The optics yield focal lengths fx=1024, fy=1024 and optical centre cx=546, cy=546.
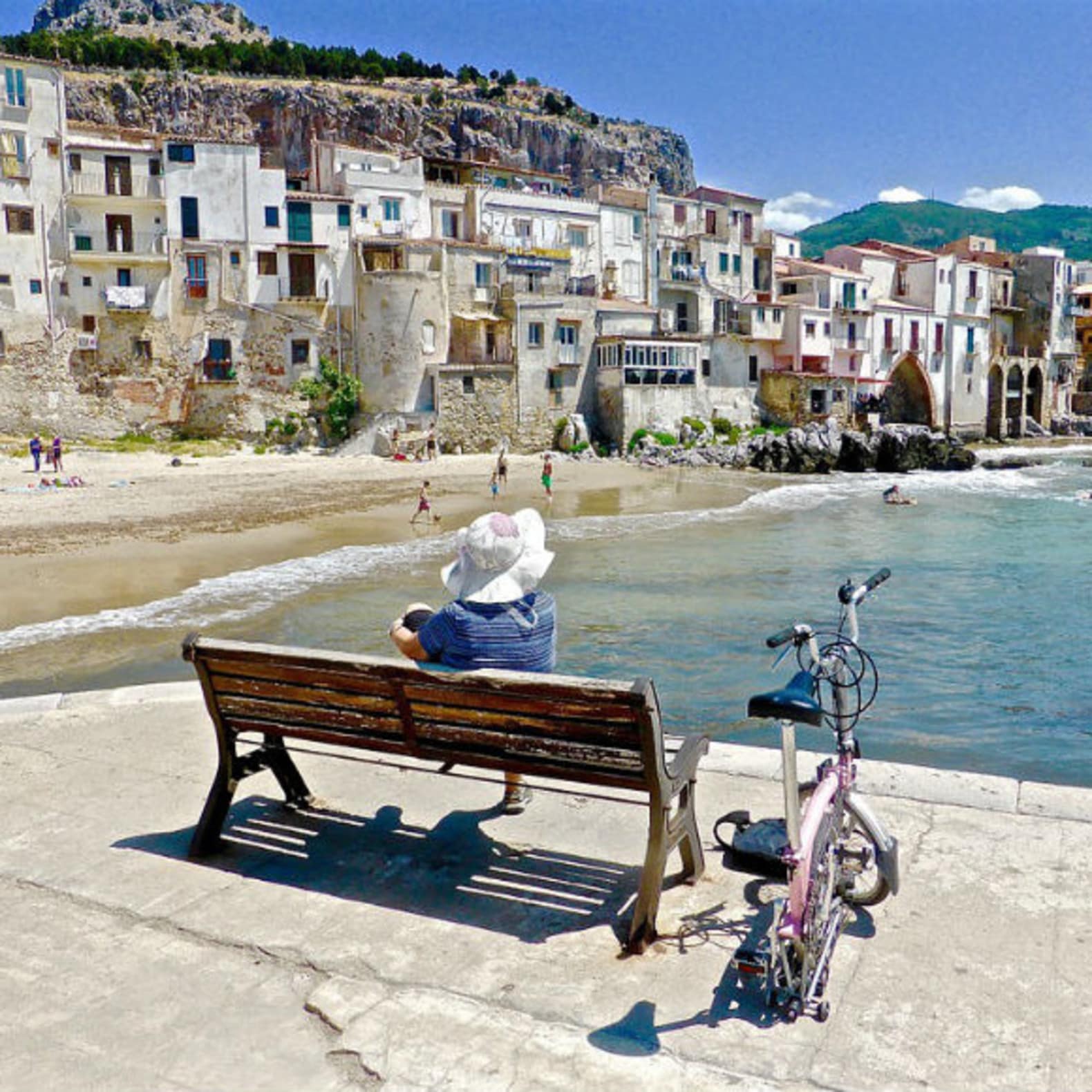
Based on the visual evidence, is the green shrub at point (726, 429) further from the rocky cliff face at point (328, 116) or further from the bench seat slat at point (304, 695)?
the bench seat slat at point (304, 695)

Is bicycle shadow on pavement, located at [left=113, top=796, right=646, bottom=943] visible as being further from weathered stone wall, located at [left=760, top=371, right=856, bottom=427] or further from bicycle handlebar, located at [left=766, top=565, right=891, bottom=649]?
→ weathered stone wall, located at [left=760, top=371, right=856, bottom=427]

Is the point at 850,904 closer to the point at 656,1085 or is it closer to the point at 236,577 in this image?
the point at 656,1085

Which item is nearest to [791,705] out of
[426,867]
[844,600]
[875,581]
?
[844,600]

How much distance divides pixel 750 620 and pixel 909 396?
6453 centimetres

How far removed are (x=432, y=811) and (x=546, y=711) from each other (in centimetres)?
151

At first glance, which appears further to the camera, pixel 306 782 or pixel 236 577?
pixel 236 577

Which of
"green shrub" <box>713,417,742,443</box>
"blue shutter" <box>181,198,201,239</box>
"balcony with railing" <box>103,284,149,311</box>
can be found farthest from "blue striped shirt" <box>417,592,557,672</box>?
"green shrub" <box>713,417,742,443</box>

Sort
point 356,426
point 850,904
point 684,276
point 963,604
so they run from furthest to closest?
1. point 684,276
2. point 356,426
3. point 963,604
4. point 850,904

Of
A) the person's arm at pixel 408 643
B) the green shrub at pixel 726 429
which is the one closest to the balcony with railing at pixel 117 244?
the green shrub at pixel 726 429

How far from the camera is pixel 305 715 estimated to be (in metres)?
4.66

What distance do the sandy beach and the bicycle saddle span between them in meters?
14.7

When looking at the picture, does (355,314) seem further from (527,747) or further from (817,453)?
(527,747)

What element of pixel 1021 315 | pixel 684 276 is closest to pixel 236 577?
pixel 684 276

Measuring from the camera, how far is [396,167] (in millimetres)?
55969
